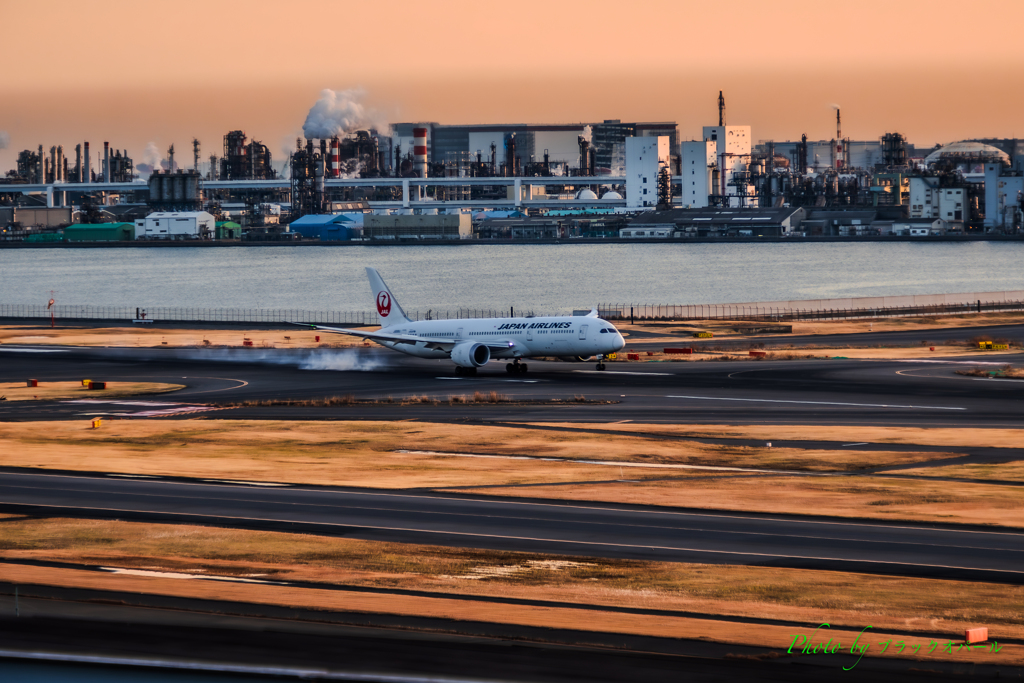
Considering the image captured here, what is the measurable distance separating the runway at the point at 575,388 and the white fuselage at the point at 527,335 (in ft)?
5.60

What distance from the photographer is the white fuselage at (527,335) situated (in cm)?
7144

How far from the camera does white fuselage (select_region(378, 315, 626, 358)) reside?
2813 inches

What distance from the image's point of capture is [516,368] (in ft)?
246

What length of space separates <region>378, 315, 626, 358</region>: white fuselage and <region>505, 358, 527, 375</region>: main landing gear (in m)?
0.75

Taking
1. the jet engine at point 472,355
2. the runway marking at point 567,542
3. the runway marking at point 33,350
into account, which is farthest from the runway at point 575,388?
the runway marking at point 567,542

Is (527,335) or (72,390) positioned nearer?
(72,390)

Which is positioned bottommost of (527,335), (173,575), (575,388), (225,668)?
(173,575)

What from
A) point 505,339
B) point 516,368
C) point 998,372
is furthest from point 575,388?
point 998,372

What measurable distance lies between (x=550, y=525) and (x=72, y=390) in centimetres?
4701

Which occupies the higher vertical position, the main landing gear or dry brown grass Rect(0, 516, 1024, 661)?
the main landing gear

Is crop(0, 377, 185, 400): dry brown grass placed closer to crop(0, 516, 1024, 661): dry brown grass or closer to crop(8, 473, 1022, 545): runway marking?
crop(8, 473, 1022, 545): runway marking

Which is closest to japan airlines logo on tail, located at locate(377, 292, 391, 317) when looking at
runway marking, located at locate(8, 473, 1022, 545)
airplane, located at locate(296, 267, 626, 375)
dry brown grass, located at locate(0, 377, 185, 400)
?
airplane, located at locate(296, 267, 626, 375)

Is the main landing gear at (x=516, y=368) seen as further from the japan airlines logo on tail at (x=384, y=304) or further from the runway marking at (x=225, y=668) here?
the runway marking at (x=225, y=668)

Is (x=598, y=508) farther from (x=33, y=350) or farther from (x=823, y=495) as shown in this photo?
(x=33, y=350)
